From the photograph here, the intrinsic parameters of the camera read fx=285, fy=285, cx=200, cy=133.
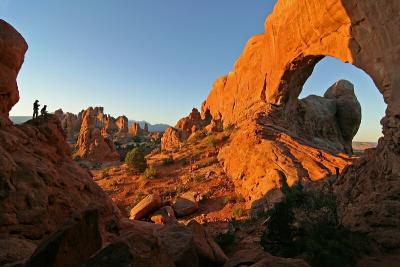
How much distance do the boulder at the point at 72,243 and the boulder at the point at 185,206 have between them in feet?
36.2

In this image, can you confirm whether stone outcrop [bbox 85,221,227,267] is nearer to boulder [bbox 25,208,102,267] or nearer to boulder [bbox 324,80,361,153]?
boulder [bbox 25,208,102,267]

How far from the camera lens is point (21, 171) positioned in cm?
576

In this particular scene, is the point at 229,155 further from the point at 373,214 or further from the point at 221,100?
the point at 221,100

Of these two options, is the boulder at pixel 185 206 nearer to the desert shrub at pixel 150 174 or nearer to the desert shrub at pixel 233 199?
the desert shrub at pixel 233 199

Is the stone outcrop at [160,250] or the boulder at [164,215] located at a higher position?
the stone outcrop at [160,250]

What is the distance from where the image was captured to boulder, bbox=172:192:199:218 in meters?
14.5

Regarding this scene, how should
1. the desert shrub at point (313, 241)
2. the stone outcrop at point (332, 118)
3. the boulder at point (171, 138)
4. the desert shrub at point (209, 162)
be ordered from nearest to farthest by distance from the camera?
the desert shrub at point (313, 241) < the desert shrub at point (209, 162) < the stone outcrop at point (332, 118) < the boulder at point (171, 138)

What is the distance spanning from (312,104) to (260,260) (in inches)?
918

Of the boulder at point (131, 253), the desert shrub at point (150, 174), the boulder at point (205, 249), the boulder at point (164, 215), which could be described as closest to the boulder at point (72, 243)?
the boulder at point (131, 253)

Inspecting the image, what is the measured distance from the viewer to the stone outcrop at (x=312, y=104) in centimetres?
1016

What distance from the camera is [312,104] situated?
82.9 feet

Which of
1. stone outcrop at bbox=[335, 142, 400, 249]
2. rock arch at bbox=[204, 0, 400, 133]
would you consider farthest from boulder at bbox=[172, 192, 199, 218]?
rock arch at bbox=[204, 0, 400, 133]

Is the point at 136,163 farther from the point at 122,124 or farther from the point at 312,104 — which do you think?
the point at 122,124

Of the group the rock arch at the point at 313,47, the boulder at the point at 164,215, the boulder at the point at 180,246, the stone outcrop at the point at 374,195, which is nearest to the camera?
the boulder at the point at 180,246
